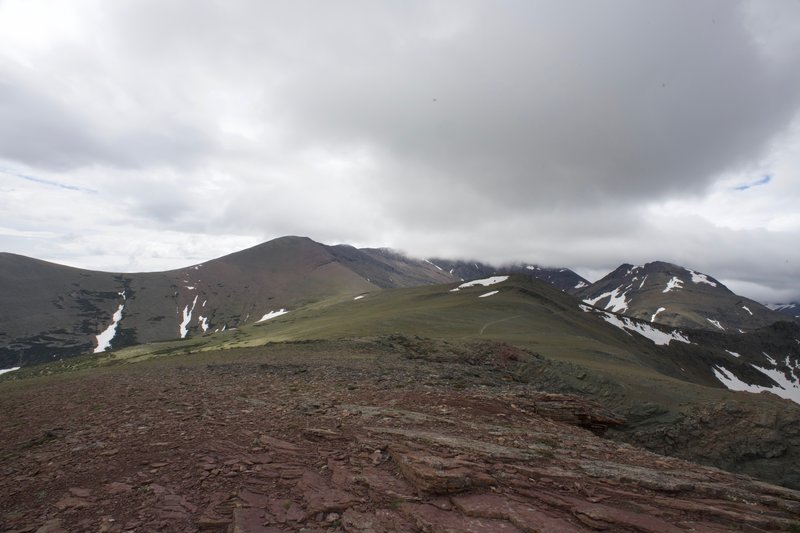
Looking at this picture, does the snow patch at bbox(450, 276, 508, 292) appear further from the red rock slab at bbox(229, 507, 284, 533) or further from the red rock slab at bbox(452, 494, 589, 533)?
the red rock slab at bbox(229, 507, 284, 533)

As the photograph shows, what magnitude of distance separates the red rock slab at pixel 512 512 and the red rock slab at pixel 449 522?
13 cm

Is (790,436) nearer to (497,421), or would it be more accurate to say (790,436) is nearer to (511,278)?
(497,421)

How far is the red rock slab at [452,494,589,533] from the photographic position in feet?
26.2

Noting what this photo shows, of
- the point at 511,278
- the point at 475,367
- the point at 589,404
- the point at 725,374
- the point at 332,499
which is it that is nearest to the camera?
the point at 332,499

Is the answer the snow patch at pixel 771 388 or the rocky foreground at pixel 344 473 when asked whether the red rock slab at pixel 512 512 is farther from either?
the snow patch at pixel 771 388

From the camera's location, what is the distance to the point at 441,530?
7734 mm

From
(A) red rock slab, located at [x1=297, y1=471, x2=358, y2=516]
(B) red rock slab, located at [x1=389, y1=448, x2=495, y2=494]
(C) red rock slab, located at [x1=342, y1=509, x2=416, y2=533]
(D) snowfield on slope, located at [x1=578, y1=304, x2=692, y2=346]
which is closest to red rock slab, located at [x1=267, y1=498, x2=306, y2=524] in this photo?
(A) red rock slab, located at [x1=297, y1=471, x2=358, y2=516]

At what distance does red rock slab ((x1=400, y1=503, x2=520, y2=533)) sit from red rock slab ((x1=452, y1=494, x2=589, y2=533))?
134 millimetres

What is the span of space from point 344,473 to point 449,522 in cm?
314

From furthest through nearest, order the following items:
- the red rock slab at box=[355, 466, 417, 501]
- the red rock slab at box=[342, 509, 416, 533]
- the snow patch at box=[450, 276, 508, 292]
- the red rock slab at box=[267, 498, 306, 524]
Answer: the snow patch at box=[450, 276, 508, 292]
the red rock slab at box=[355, 466, 417, 501]
the red rock slab at box=[267, 498, 306, 524]
the red rock slab at box=[342, 509, 416, 533]

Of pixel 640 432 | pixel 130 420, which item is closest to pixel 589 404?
pixel 640 432

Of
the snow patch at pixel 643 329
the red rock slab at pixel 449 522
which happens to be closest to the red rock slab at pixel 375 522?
the red rock slab at pixel 449 522

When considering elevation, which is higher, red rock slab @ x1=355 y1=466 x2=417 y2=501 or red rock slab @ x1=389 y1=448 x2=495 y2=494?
red rock slab @ x1=389 y1=448 x2=495 y2=494

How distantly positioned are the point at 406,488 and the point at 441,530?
5.93ft
